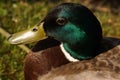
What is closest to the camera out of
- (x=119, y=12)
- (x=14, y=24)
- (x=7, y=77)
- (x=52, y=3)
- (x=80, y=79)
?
(x=80, y=79)

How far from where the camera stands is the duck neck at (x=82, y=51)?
4008 mm

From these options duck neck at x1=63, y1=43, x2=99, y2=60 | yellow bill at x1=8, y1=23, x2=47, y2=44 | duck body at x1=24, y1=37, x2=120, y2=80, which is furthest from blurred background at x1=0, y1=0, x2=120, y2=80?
duck neck at x1=63, y1=43, x2=99, y2=60

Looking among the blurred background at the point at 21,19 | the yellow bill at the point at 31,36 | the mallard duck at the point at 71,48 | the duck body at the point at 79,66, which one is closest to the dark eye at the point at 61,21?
the mallard duck at the point at 71,48

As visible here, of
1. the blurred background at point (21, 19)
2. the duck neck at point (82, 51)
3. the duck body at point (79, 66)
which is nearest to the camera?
the duck body at point (79, 66)

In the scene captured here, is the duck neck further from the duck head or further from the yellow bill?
the yellow bill

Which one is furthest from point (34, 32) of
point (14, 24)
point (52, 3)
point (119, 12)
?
point (119, 12)

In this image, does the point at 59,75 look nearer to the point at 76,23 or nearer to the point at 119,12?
the point at 76,23

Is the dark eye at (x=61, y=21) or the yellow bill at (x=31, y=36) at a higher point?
the dark eye at (x=61, y=21)

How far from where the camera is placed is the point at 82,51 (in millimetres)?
4023

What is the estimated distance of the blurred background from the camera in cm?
482

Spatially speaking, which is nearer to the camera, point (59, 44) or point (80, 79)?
point (80, 79)

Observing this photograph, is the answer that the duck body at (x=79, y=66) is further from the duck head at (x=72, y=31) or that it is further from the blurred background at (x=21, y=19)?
the blurred background at (x=21, y=19)

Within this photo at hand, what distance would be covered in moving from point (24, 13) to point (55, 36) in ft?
6.33

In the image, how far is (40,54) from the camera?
4.20m
